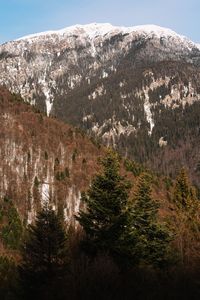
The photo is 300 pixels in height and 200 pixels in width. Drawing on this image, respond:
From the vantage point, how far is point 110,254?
113 feet

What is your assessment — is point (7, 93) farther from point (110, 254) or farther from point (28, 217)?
point (110, 254)

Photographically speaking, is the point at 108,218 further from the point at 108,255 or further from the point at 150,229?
the point at 150,229

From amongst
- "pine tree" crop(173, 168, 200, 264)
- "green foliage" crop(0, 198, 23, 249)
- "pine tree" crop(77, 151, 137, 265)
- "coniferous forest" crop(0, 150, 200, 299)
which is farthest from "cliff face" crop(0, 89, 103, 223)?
"pine tree" crop(77, 151, 137, 265)

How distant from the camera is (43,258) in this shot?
34.5m

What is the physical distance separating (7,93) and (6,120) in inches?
576

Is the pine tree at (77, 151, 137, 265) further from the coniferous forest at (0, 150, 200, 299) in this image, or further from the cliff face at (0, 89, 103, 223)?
the cliff face at (0, 89, 103, 223)

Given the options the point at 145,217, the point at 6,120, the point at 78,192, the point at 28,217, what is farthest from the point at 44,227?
the point at 6,120

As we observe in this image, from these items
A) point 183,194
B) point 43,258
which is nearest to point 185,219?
point 183,194

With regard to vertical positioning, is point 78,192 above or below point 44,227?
above

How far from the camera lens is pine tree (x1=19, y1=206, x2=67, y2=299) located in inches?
1308

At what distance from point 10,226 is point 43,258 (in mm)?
56399

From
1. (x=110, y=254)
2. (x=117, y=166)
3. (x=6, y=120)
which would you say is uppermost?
(x=6, y=120)

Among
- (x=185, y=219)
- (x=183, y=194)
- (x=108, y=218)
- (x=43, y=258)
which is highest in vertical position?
(x=183, y=194)

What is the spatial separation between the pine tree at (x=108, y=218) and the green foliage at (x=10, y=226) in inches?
1710
